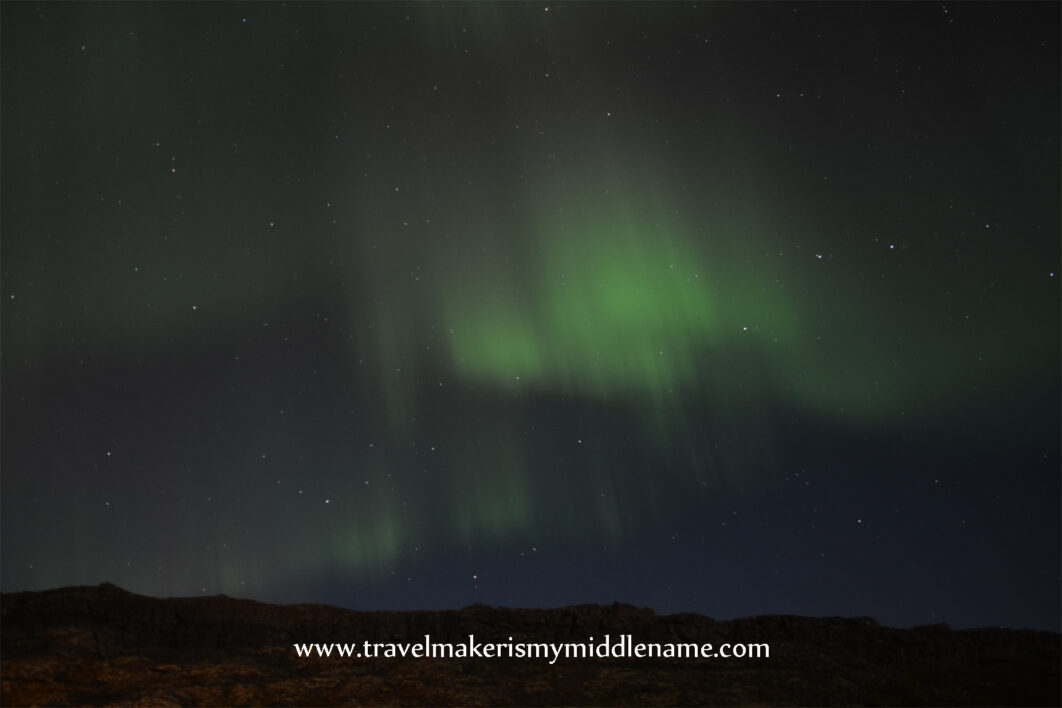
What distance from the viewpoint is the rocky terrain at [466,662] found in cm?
2559

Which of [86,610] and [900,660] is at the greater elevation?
[86,610]

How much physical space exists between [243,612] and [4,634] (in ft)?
27.1

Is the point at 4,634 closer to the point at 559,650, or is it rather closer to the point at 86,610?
the point at 86,610

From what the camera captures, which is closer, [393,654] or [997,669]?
[997,669]

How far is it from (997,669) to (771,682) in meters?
8.38

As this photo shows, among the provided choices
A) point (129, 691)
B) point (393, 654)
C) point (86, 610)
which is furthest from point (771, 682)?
point (86, 610)

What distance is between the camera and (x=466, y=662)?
29625 millimetres

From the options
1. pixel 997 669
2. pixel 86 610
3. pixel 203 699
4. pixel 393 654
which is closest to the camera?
pixel 203 699

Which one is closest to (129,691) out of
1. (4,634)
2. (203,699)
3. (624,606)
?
(203,699)

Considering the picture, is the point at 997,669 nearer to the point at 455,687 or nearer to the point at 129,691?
the point at 455,687

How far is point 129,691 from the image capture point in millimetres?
25750

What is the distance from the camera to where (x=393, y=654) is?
3044 cm

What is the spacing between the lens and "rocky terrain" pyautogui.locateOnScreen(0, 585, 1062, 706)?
25594mm

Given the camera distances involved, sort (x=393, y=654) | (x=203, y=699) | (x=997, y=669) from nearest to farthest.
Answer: (x=203, y=699)
(x=997, y=669)
(x=393, y=654)
